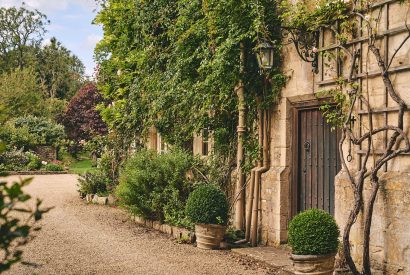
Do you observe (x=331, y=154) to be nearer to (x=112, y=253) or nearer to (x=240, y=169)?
(x=240, y=169)

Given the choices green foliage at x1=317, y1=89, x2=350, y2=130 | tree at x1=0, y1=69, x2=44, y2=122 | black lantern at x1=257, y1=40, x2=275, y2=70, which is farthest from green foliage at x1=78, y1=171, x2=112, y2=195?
tree at x1=0, y1=69, x2=44, y2=122

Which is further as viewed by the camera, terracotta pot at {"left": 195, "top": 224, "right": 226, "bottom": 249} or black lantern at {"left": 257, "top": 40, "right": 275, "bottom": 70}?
terracotta pot at {"left": 195, "top": 224, "right": 226, "bottom": 249}

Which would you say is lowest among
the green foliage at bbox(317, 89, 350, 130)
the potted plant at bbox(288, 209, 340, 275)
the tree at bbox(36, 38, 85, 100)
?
the potted plant at bbox(288, 209, 340, 275)

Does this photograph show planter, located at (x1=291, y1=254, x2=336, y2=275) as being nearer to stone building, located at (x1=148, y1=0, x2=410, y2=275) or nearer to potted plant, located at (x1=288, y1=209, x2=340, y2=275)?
potted plant, located at (x1=288, y1=209, x2=340, y2=275)

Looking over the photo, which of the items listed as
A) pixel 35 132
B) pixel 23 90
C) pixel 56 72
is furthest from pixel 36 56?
pixel 35 132

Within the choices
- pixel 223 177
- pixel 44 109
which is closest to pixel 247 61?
pixel 223 177

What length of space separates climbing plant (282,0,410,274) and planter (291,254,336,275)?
27cm

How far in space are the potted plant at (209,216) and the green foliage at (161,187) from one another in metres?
1.00

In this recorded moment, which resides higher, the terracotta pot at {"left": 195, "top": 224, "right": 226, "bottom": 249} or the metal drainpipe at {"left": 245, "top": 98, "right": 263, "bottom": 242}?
the metal drainpipe at {"left": 245, "top": 98, "right": 263, "bottom": 242}

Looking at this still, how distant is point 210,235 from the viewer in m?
7.35

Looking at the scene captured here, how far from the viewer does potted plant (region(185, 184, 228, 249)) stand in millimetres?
7344

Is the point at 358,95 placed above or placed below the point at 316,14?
below

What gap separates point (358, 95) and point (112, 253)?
13.4 feet

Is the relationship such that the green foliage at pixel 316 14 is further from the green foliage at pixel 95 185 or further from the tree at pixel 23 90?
the tree at pixel 23 90
